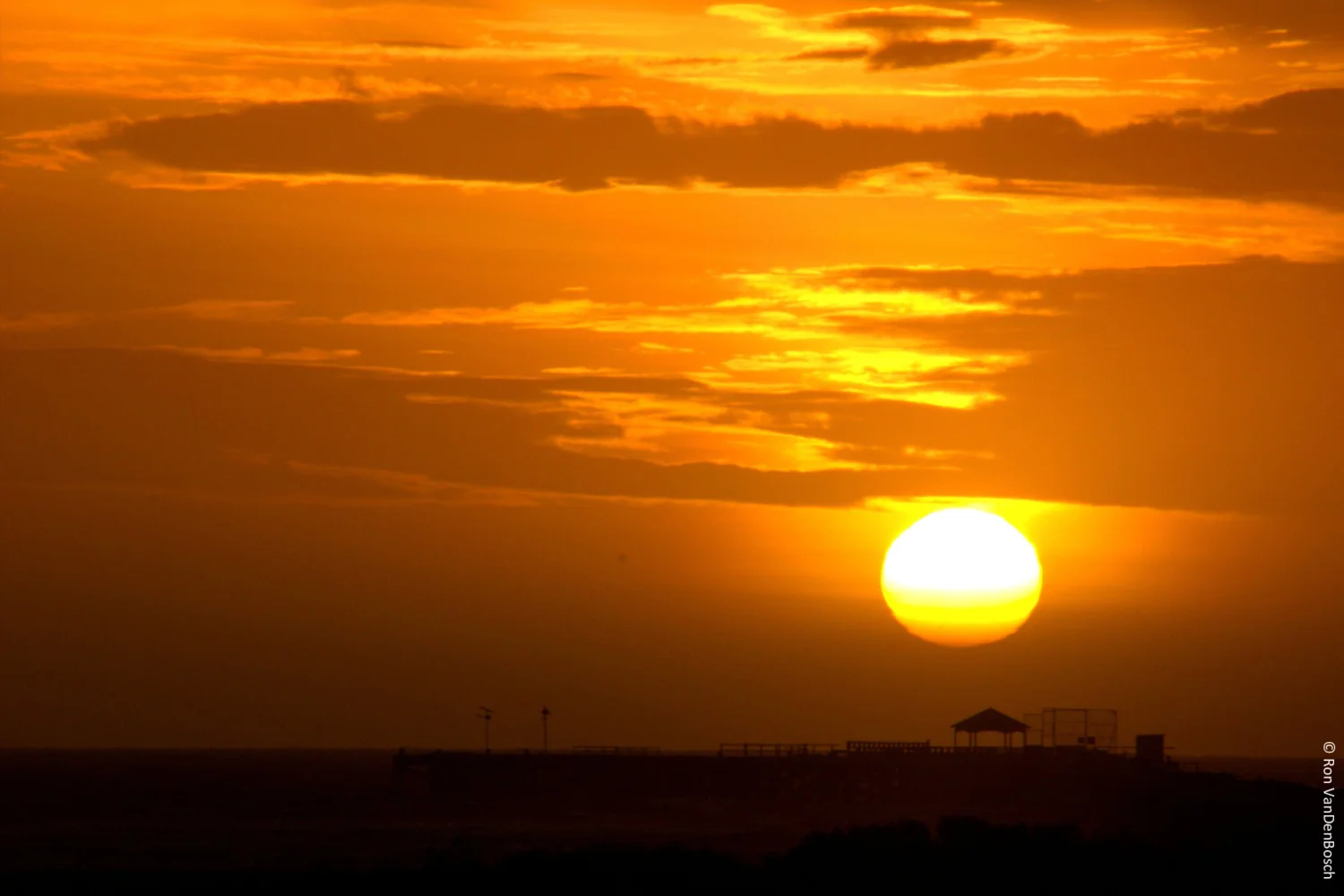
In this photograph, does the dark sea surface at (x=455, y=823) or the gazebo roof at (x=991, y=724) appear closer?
the dark sea surface at (x=455, y=823)

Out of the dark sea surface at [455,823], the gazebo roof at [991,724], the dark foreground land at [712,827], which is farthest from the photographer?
the gazebo roof at [991,724]

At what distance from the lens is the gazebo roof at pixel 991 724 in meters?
109

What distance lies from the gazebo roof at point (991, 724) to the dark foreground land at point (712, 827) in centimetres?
209

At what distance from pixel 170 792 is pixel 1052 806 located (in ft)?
287

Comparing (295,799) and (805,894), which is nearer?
(805,894)

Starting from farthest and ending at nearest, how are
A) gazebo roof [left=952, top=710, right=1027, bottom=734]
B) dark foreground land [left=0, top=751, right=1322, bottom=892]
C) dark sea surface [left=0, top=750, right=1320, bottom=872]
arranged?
1. gazebo roof [left=952, top=710, right=1027, bottom=734]
2. dark sea surface [left=0, top=750, right=1320, bottom=872]
3. dark foreground land [left=0, top=751, right=1322, bottom=892]

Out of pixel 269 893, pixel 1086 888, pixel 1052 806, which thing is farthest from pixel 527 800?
pixel 1086 888

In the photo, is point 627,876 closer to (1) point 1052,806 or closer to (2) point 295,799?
(1) point 1052,806

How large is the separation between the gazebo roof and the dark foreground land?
2.09 metres

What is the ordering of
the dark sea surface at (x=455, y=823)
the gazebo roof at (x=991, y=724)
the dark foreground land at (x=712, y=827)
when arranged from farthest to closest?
the gazebo roof at (x=991, y=724)
the dark sea surface at (x=455, y=823)
the dark foreground land at (x=712, y=827)

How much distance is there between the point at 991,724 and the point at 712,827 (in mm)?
15712

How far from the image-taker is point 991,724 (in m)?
109

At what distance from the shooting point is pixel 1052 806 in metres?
105

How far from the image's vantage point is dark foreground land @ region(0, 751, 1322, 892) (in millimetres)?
62062
